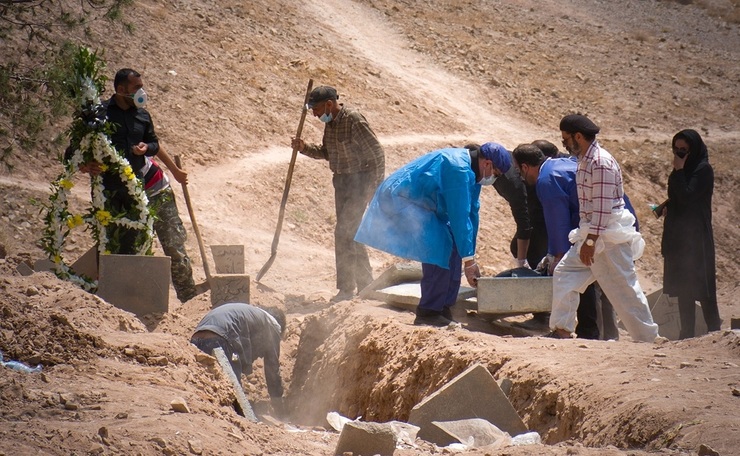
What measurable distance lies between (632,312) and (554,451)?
2656mm

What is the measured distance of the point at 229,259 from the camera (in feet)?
30.9

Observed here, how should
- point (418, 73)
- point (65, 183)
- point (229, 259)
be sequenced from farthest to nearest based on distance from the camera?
point (418, 73) < point (229, 259) < point (65, 183)

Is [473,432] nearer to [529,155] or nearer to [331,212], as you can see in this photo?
[529,155]

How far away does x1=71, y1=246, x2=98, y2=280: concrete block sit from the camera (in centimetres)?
816

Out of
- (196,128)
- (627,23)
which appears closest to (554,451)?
(196,128)

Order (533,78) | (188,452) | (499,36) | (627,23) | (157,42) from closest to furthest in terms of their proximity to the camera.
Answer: (188,452)
(157,42)
(533,78)
(499,36)
(627,23)

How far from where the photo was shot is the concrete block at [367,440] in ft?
14.8

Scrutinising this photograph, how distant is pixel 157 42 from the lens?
17188 millimetres

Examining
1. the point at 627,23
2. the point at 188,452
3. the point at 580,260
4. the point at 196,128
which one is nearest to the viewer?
the point at 188,452

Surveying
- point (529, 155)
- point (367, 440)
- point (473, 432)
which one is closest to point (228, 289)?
point (529, 155)

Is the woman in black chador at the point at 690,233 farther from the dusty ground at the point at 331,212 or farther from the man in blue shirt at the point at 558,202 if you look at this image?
the dusty ground at the point at 331,212

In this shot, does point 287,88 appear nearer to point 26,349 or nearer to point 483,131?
point 483,131

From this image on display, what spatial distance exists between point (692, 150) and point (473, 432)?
4113 mm

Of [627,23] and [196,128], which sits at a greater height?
[627,23]
